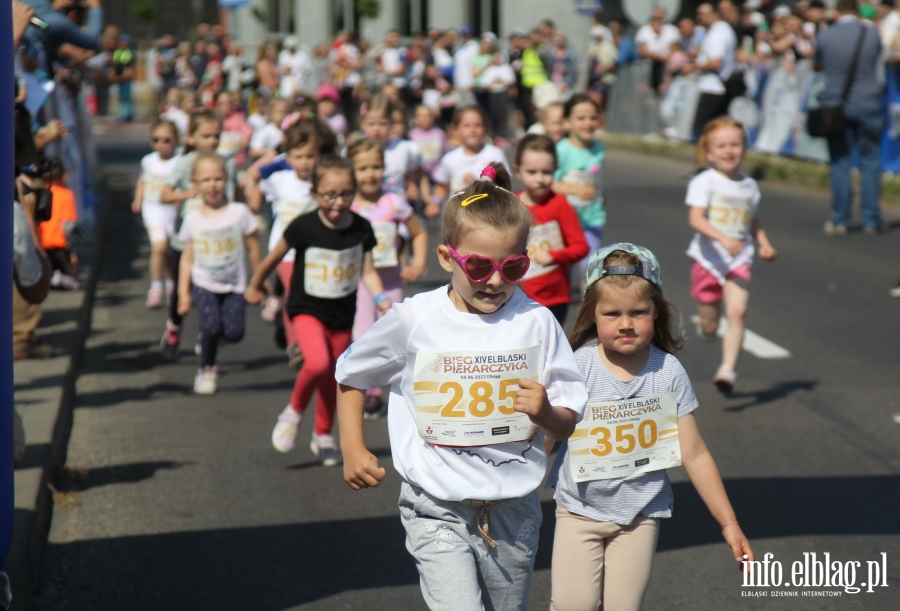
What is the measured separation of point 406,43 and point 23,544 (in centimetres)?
3769

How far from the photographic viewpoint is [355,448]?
318cm

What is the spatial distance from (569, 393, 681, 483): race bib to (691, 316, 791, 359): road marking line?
14.4 ft

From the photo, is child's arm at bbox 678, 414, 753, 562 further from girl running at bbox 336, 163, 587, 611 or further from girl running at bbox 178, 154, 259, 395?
girl running at bbox 178, 154, 259, 395

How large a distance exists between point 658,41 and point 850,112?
9.94 meters

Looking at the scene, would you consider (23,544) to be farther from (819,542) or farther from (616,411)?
(819,542)

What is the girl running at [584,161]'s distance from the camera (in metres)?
8.07

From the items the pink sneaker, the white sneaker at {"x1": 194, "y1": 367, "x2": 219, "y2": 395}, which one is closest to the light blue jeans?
the pink sneaker

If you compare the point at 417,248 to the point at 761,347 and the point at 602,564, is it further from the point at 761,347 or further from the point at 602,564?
the point at 602,564

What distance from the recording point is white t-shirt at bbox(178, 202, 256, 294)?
24.5 feet

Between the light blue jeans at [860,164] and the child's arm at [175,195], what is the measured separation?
7.35 m

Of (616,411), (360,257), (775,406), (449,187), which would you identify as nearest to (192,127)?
(449,187)

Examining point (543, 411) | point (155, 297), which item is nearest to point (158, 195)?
point (155, 297)

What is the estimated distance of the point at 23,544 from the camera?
14.6 feet

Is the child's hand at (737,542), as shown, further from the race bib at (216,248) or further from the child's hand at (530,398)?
the race bib at (216,248)
